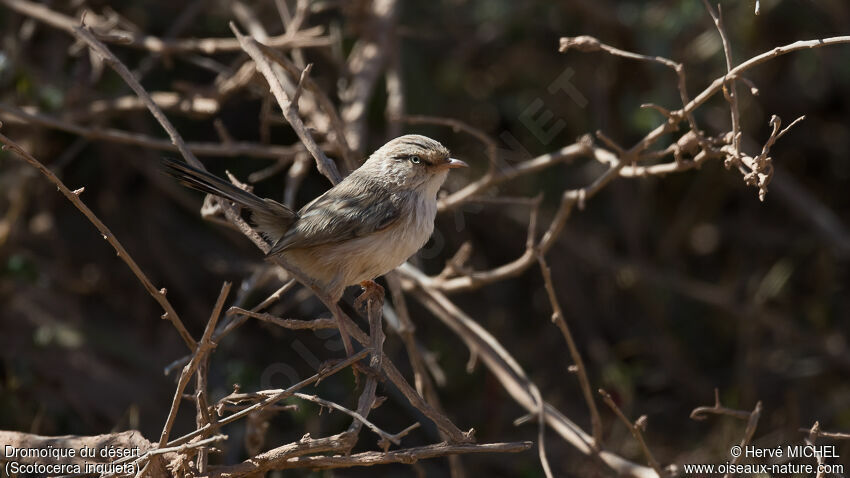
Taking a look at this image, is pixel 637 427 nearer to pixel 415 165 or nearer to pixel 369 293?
pixel 369 293

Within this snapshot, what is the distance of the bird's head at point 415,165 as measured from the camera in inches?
146

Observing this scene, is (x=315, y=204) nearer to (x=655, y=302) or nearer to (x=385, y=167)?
(x=385, y=167)

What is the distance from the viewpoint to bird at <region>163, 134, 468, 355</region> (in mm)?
3439

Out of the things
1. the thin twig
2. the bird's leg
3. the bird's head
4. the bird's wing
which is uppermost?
the bird's head

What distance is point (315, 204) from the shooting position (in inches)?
145

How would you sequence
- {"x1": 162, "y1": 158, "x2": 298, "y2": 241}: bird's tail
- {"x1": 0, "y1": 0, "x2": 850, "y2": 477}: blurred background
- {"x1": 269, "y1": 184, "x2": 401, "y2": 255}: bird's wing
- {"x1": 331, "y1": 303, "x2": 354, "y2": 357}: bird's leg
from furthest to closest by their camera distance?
{"x1": 0, "y1": 0, "x2": 850, "y2": 477}: blurred background, {"x1": 269, "y1": 184, "x2": 401, "y2": 255}: bird's wing, {"x1": 162, "y1": 158, "x2": 298, "y2": 241}: bird's tail, {"x1": 331, "y1": 303, "x2": 354, "y2": 357}: bird's leg

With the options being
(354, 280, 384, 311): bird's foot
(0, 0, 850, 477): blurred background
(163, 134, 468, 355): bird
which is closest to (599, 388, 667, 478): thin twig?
(163, 134, 468, 355): bird

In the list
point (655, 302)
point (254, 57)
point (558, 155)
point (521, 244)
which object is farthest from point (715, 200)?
point (254, 57)

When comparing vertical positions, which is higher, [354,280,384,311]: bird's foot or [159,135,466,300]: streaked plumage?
[159,135,466,300]: streaked plumage

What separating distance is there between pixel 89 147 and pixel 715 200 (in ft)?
15.5

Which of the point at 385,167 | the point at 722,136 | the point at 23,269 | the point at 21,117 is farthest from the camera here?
the point at 23,269

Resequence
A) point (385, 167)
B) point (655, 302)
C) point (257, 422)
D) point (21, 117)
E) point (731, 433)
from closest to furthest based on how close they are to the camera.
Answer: point (257, 422)
point (385, 167)
point (21, 117)
point (731, 433)
point (655, 302)

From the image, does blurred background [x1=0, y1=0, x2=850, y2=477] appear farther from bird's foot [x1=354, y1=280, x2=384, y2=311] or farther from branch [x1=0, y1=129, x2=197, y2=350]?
branch [x1=0, y1=129, x2=197, y2=350]

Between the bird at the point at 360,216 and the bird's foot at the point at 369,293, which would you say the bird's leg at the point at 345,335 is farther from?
the bird's foot at the point at 369,293
